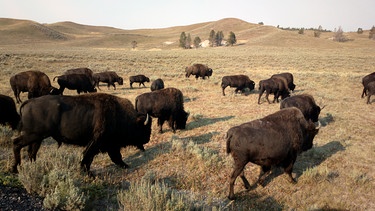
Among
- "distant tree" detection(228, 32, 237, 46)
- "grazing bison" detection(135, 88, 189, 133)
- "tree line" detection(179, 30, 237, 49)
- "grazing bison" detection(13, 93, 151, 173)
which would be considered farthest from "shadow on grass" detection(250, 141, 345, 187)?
"tree line" detection(179, 30, 237, 49)

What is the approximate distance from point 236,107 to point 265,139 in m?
8.86

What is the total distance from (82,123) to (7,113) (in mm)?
4297

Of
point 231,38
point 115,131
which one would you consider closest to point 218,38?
point 231,38

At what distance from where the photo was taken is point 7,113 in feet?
26.8

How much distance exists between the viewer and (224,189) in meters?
5.95

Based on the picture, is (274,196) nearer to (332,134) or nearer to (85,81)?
(332,134)

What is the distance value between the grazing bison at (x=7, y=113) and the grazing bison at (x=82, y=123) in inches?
120

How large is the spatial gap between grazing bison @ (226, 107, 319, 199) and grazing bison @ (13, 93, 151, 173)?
255cm

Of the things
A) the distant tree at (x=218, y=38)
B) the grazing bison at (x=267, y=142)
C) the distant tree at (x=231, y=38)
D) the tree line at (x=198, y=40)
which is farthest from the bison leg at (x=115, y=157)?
the distant tree at (x=218, y=38)

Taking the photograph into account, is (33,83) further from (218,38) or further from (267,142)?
(218,38)

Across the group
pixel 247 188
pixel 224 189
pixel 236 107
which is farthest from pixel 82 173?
pixel 236 107

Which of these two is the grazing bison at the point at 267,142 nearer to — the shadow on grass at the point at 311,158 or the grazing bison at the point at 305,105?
the shadow on grass at the point at 311,158

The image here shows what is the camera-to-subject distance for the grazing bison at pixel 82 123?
208 inches

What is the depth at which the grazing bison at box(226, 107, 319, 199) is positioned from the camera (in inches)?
218
